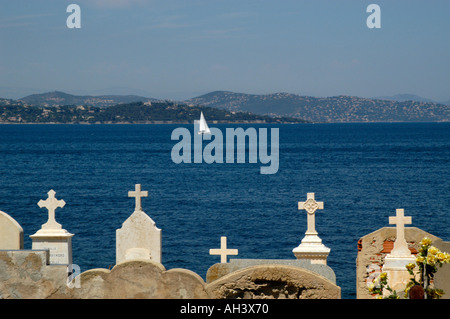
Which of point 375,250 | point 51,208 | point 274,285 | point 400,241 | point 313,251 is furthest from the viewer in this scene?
point 51,208

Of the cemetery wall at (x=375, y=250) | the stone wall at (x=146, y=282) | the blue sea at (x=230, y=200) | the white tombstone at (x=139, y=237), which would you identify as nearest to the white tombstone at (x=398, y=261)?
the cemetery wall at (x=375, y=250)

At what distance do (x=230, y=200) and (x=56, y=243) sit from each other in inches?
1725

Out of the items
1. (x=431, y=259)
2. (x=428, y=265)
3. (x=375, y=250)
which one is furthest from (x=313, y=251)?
(x=431, y=259)

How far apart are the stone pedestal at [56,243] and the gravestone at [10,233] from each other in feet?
8.90

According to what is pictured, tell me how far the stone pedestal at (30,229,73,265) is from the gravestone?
271 centimetres

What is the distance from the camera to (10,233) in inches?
339

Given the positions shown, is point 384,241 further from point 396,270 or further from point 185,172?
point 185,172

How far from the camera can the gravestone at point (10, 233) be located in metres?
8.56

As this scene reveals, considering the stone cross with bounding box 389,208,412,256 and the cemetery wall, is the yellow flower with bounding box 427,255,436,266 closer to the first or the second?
the stone cross with bounding box 389,208,412,256

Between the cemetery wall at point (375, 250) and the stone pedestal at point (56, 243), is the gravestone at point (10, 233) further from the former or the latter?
the cemetery wall at point (375, 250)

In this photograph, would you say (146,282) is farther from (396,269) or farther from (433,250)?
(396,269)

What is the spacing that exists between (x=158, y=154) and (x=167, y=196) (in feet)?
187

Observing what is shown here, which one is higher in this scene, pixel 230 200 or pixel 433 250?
pixel 433 250
